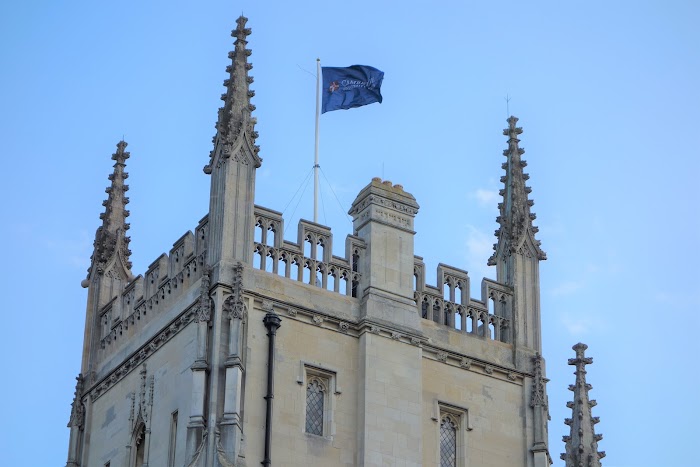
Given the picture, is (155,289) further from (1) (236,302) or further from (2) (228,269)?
(1) (236,302)

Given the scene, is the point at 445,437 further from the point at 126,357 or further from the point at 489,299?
the point at 126,357

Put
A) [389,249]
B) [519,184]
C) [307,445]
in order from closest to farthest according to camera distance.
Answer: [307,445] < [389,249] < [519,184]

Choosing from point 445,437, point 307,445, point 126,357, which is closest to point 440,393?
point 445,437

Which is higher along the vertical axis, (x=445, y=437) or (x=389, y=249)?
(x=389, y=249)

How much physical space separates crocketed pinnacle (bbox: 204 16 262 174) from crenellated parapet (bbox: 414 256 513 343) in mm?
5352

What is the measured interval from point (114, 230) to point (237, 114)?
7099mm

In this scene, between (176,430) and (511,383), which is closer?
(176,430)

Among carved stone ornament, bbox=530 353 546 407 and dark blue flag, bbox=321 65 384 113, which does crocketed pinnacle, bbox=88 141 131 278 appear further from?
carved stone ornament, bbox=530 353 546 407

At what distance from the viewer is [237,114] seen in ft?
175

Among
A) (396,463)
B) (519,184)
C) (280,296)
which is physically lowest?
(396,463)

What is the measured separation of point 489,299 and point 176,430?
9513mm

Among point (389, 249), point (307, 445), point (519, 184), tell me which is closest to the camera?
point (307, 445)

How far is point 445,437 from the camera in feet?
175

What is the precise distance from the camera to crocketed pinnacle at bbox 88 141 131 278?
5819 centimetres
